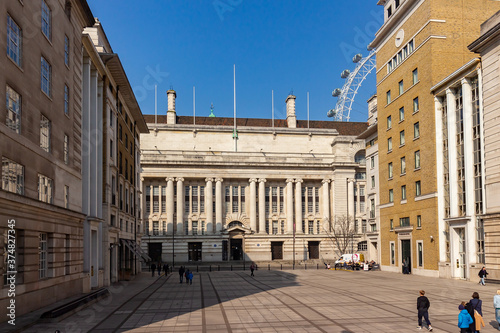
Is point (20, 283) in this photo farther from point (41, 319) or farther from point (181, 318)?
point (181, 318)

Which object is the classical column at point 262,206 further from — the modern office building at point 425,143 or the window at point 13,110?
the window at point 13,110

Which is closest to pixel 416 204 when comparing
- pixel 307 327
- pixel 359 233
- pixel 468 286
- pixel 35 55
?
pixel 468 286

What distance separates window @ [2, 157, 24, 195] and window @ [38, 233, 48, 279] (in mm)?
3485

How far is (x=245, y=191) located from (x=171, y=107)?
21.4 meters

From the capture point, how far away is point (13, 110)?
22.2m

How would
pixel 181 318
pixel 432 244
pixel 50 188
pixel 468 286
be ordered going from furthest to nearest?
pixel 432 244, pixel 468 286, pixel 50 188, pixel 181 318

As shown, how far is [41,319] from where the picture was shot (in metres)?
20.7

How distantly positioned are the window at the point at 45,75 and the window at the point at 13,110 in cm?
362

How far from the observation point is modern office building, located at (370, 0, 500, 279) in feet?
146

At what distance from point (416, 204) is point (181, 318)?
33.6 m

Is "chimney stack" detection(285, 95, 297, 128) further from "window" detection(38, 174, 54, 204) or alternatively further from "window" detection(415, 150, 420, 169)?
"window" detection(38, 174, 54, 204)

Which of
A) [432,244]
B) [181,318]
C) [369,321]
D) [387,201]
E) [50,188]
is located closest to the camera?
[369,321]

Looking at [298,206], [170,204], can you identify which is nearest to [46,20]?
[170,204]

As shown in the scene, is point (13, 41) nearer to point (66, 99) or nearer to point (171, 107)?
point (66, 99)
